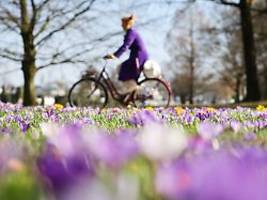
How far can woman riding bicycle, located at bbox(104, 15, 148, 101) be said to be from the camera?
1206 centimetres

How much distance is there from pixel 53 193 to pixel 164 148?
0.18 metres

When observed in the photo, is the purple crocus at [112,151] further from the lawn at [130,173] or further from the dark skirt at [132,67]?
the dark skirt at [132,67]

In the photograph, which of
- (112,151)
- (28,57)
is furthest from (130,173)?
(28,57)

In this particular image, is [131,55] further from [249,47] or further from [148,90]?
[249,47]

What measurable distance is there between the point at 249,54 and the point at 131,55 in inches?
491

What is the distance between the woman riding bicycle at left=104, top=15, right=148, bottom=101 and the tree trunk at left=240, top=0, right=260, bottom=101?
11.6 m

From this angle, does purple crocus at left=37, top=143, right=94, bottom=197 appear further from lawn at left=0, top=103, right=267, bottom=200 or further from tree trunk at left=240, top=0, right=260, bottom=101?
tree trunk at left=240, top=0, right=260, bottom=101

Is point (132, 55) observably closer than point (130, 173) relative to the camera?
No

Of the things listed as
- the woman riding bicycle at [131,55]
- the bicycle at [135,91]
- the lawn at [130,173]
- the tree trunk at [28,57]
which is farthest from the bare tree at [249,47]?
the lawn at [130,173]

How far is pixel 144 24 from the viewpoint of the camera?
21.2 meters

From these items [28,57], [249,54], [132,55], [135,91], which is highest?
[249,54]

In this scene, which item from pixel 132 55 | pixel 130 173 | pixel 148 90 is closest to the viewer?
pixel 130 173

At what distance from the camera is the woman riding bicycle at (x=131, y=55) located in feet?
39.6

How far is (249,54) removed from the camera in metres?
24.0
